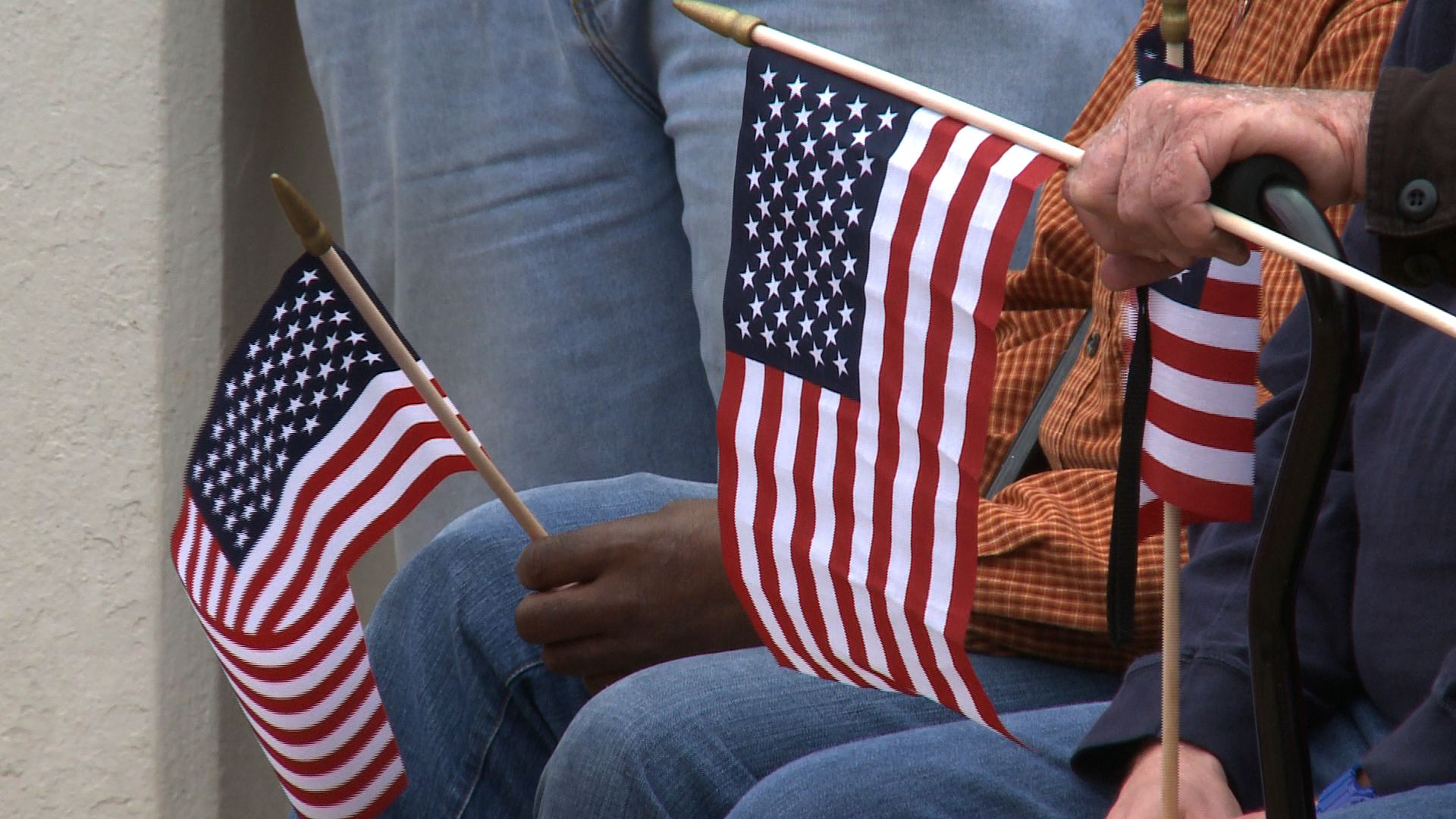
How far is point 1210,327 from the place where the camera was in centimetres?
87

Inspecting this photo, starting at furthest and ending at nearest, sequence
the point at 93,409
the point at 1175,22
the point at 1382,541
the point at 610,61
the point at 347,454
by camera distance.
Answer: the point at 93,409 < the point at 610,61 < the point at 347,454 < the point at 1382,541 < the point at 1175,22

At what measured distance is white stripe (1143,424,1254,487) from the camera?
2.81 ft

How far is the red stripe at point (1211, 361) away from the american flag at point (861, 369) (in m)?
0.11

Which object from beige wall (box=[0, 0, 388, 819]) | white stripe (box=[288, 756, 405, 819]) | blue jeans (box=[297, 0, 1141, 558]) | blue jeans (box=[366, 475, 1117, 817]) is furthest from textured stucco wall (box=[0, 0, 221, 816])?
white stripe (box=[288, 756, 405, 819])

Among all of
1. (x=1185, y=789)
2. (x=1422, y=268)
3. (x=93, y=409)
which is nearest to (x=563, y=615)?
(x=1185, y=789)

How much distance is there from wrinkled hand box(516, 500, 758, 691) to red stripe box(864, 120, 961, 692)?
1.05 feet

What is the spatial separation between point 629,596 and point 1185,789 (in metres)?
0.49

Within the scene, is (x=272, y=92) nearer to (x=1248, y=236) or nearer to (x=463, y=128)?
(x=463, y=128)

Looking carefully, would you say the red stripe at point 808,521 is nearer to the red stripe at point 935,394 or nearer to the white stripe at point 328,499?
the red stripe at point 935,394

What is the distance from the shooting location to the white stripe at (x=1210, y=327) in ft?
2.85

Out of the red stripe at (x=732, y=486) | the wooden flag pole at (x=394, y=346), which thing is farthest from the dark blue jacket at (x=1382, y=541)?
the wooden flag pole at (x=394, y=346)

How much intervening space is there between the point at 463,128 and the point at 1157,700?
1.30 meters

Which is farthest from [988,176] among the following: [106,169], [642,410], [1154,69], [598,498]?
[106,169]

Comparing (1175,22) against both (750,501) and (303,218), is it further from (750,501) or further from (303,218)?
(303,218)
